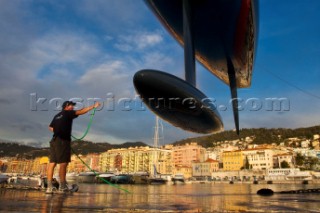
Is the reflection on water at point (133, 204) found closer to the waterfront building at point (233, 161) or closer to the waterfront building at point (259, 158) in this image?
the waterfront building at point (259, 158)

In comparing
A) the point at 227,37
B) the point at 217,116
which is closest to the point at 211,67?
the point at 227,37

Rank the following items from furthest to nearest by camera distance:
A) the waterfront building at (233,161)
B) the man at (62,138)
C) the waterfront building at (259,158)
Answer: the waterfront building at (233,161) < the waterfront building at (259,158) < the man at (62,138)

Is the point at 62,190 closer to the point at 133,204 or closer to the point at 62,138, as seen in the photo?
the point at 62,138

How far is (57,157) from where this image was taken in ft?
15.4

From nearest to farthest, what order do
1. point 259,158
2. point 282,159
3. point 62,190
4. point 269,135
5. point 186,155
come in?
point 62,190
point 282,159
point 259,158
point 186,155
point 269,135

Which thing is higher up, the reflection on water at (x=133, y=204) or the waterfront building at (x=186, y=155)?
the waterfront building at (x=186, y=155)

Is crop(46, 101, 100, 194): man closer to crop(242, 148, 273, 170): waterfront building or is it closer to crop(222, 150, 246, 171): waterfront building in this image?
crop(242, 148, 273, 170): waterfront building

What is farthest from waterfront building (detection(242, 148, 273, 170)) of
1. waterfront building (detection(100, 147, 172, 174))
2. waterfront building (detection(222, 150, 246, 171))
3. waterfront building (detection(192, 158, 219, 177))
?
waterfront building (detection(100, 147, 172, 174))

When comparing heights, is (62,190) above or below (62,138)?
below

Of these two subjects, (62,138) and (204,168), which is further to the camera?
(204,168)

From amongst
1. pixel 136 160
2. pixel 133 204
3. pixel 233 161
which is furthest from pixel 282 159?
pixel 133 204

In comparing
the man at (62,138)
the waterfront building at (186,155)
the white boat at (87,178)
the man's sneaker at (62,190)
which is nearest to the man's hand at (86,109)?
the man at (62,138)

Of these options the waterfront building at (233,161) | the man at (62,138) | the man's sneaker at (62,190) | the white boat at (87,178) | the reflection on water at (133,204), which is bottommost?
the white boat at (87,178)

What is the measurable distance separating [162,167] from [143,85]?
102782mm
